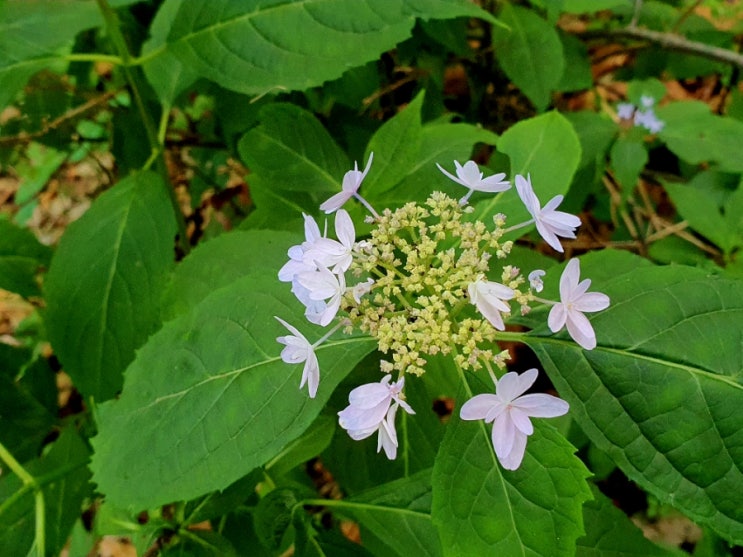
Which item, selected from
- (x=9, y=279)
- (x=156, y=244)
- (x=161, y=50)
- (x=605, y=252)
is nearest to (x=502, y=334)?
(x=605, y=252)

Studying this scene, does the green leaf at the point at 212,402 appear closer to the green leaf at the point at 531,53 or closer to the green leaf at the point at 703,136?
the green leaf at the point at 531,53

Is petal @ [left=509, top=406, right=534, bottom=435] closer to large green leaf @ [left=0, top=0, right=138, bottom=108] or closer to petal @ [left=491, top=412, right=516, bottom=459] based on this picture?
petal @ [left=491, top=412, right=516, bottom=459]

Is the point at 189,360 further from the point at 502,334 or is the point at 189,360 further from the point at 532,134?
the point at 532,134

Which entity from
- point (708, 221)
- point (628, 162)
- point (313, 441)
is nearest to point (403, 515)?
point (313, 441)

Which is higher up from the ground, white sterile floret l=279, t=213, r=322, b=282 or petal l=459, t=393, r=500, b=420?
white sterile floret l=279, t=213, r=322, b=282

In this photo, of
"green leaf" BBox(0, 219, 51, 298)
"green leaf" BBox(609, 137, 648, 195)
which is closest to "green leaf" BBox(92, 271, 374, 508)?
"green leaf" BBox(0, 219, 51, 298)

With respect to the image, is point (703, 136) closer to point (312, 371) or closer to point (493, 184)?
point (493, 184)
